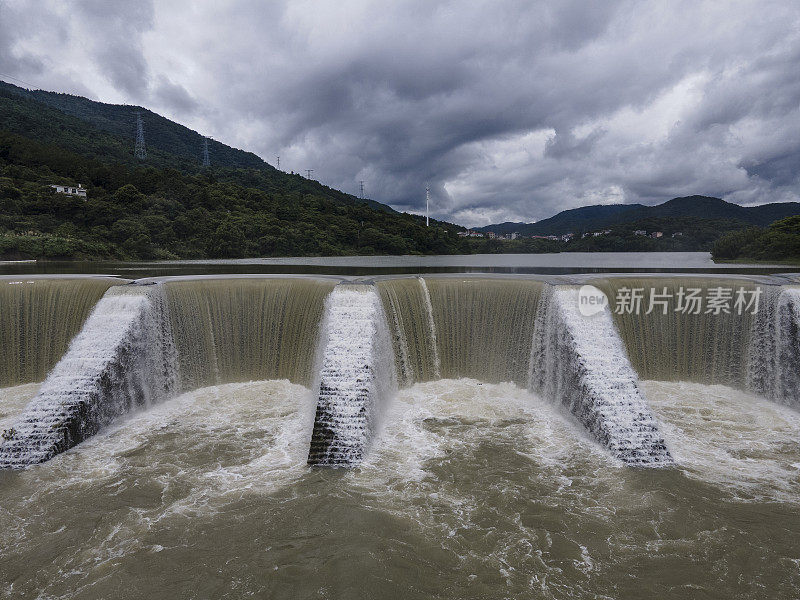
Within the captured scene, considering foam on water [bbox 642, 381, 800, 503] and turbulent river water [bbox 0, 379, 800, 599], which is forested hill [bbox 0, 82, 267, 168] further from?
foam on water [bbox 642, 381, 800, 503]

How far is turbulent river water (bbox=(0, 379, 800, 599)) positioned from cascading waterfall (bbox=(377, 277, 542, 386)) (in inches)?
90.2

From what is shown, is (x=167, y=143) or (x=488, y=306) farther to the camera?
(x=167, y=143)

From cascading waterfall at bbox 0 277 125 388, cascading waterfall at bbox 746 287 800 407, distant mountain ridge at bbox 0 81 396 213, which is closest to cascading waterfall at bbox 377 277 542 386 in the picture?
cascading waterfall at bbox 746 287 800 407

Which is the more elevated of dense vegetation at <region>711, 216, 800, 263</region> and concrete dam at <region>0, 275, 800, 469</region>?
dense vegetation at <region>711, 216, 800, 263</region>

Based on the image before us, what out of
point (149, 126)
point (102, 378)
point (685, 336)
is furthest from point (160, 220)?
point (149, 126)

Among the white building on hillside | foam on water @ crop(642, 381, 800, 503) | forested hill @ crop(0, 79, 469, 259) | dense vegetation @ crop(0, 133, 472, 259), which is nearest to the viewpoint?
foam on water @ crop(642, 381, 800, 503)

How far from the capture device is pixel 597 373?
8289 mm

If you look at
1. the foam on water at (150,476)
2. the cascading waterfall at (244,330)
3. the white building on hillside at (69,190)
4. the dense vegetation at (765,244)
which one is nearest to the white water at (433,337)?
the cascading waterfall at (244,330)

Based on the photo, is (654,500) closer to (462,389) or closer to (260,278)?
(462,389)

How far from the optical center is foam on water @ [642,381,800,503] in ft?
20.7

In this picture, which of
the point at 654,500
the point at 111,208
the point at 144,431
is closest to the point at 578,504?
the point at 654,500

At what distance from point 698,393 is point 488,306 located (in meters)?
5.43

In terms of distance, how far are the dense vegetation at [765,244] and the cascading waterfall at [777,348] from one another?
21.8 meters

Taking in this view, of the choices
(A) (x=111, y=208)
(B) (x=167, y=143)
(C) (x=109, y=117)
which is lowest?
(A) (x=111, y=208)
